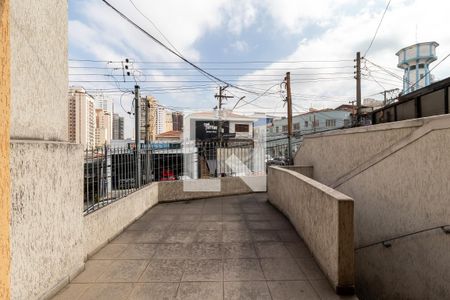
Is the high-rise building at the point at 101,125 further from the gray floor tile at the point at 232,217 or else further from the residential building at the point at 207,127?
the gray floor tile at the point at 232,217

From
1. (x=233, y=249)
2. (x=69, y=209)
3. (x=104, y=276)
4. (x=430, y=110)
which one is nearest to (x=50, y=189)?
(x=69, y=209)

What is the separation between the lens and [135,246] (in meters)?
4.26

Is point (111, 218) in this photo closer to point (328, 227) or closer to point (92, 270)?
point (92, 270)

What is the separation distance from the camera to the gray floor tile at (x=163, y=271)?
3.21 m

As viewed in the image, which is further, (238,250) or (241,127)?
(241,127)

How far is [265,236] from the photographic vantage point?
4.74m

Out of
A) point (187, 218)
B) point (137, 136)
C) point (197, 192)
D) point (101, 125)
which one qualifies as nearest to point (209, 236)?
point (187, 218)

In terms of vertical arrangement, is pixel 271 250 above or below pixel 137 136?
below

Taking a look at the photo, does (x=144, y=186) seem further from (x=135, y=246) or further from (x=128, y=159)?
(x=135, y=246)

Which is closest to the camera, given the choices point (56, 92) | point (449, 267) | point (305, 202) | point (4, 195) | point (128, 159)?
point (4, 195)

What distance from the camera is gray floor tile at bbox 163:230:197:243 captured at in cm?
455

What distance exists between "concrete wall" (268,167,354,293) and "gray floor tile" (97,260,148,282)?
2.62 meters

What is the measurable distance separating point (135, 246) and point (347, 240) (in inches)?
137

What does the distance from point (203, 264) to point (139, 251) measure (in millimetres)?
1236
